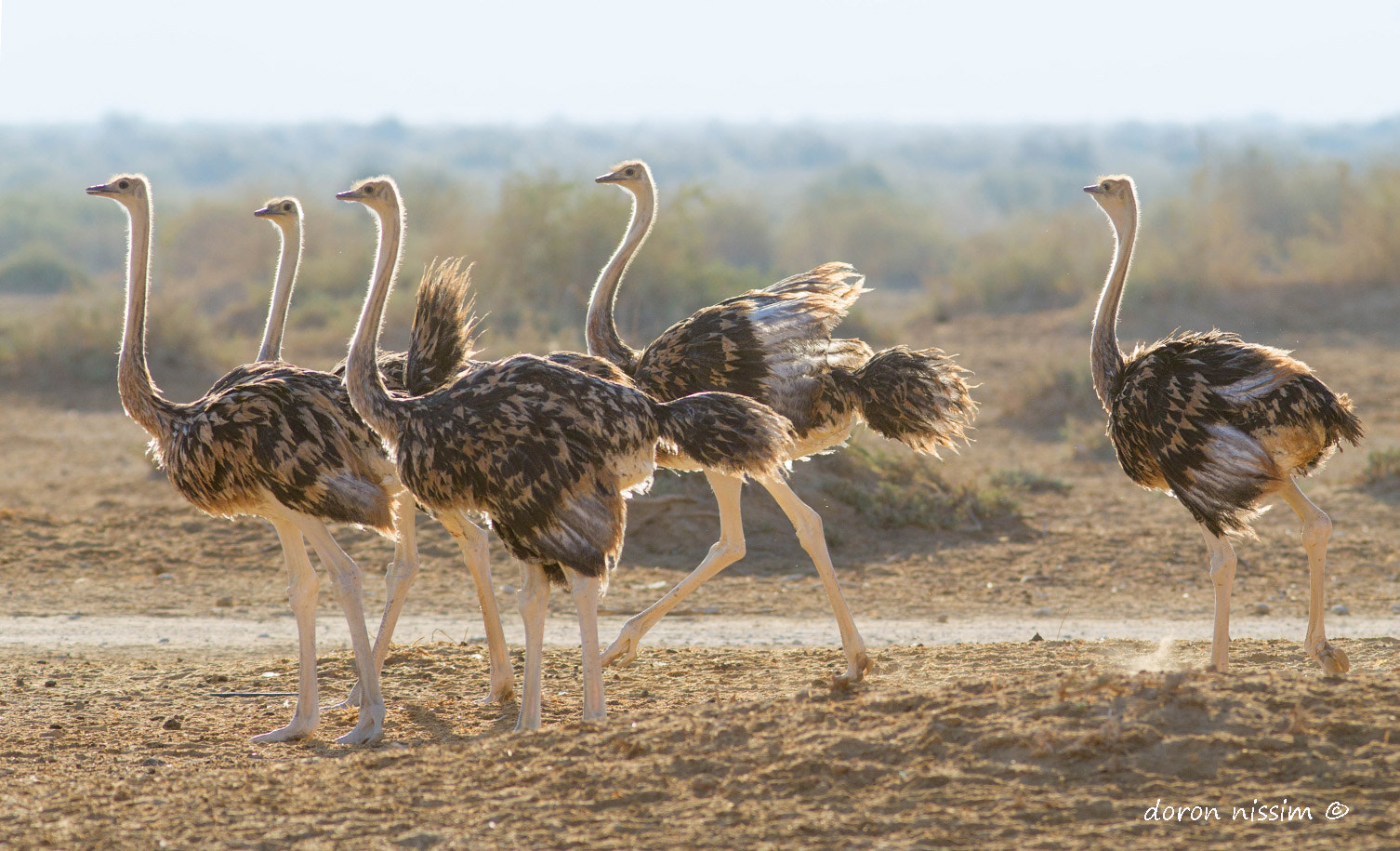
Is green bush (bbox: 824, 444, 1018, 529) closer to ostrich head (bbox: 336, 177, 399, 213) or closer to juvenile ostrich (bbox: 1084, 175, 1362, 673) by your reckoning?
juvenile ostrich (bbox: 1084, 175, 1362, 673)

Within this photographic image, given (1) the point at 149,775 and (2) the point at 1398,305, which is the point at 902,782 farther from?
(2) the point at 1398,305

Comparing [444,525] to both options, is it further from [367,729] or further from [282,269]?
[282,269]

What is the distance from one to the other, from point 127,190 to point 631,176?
8.59 ft

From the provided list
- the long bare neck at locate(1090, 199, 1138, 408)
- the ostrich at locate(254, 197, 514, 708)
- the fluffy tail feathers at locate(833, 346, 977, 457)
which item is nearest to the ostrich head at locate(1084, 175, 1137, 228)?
the long bare neck at locate(1090, 199, 1138, 408)

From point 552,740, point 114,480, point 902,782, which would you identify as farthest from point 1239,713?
point 114,480

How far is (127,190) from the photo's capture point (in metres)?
6.56

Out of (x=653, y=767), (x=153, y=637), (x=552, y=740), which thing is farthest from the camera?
(x=153, y=637)

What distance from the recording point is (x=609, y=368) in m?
6.14

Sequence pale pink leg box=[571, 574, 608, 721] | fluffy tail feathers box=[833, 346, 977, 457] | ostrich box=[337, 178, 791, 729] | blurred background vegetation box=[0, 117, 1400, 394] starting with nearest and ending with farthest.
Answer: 1. ostrich box=[337, 178, 791, 729]
2. pale pink leg box=[571, 574, 608, 721]
3. fluffy tail feathers box=[833, 346, 977, 457]
4. blurred background vegetation box=[0, 117, 1400, 394]

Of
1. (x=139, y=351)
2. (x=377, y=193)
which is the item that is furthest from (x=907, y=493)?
(x=139, y=351)

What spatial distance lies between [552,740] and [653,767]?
1.66ft

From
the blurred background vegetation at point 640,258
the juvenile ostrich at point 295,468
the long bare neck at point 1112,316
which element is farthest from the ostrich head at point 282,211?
the blurred background vegetation at point 640,258

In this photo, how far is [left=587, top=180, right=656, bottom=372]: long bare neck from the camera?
282 inches

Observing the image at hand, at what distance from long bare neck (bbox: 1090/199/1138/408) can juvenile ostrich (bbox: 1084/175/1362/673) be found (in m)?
0.36
